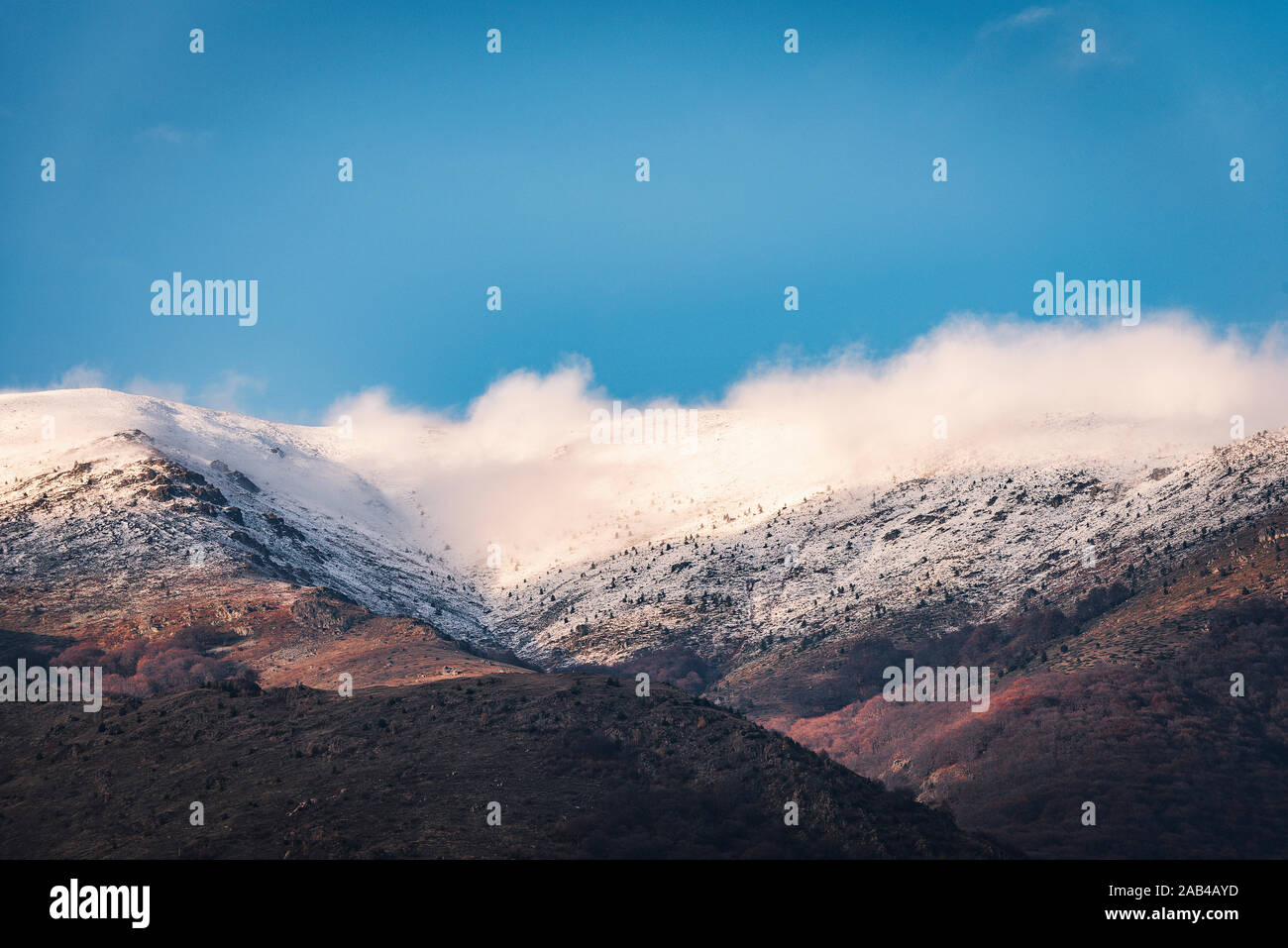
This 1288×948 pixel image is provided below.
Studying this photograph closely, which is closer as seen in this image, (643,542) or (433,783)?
(433,783)

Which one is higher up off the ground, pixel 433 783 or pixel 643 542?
Result: pixel 643 542

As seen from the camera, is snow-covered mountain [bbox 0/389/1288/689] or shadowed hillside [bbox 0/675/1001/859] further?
snow-covered mountain [bbox 0/389/1288/689]

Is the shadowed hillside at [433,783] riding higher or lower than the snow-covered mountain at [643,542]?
lower

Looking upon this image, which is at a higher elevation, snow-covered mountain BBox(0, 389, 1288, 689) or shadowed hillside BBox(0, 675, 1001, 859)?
snow-covered mountain BBox(0, 389, 1288, 689)

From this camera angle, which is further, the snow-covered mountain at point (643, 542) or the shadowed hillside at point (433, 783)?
the snow-covered mountain at point (643, 542)
